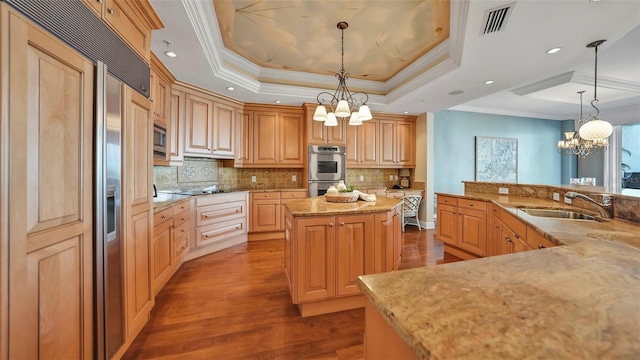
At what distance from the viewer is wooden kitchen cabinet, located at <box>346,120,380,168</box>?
4957mm

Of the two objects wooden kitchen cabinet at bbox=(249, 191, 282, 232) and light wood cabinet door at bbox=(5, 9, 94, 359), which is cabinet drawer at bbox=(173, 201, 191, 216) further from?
light wood cabinet door at bbox=(5, 9, 94, 359)

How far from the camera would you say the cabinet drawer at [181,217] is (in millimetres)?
2691

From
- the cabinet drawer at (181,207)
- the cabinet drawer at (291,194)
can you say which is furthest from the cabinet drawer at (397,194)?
the cabinet drawer at (181,207)

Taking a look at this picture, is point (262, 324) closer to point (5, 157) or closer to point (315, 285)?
point (315, 285)

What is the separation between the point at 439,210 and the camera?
12.1ft

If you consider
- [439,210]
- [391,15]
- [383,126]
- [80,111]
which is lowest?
[439,210]

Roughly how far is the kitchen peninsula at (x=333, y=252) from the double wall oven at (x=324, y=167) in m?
2.38

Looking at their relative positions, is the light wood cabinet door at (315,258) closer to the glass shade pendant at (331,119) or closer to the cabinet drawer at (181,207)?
the glass shade pendant at (331,119)

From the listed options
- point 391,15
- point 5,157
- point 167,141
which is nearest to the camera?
point 5,157

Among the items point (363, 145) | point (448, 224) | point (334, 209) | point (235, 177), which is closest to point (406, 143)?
point (363, 145)

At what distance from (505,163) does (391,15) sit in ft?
17.9

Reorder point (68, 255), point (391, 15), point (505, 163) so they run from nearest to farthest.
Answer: point (68, 255) < point (391, 15) < point (505, 163)

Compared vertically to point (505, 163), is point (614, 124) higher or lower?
higher

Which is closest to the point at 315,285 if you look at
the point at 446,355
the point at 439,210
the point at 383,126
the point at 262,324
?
the point at 262,324
